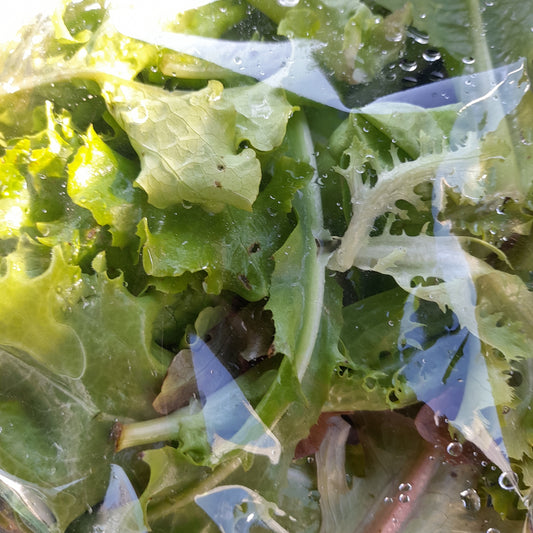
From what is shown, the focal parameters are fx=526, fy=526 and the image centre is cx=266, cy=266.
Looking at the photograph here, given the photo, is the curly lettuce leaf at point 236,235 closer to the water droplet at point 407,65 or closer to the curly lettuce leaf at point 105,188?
the curly lettuce leaf at point 105,188

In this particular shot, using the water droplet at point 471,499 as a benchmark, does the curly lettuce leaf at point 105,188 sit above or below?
above

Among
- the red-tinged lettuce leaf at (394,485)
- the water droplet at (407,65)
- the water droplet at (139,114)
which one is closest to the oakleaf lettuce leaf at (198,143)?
the water droplet at (139,114)

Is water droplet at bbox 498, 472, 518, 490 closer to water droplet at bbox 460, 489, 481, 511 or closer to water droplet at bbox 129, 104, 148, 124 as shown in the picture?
water droplet at bbox 460, 489, 481, 511

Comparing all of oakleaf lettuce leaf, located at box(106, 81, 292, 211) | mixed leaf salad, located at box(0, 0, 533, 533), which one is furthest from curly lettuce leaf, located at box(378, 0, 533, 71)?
oakleaf lettuce leaf, located at box(106, 81, 292, 211)

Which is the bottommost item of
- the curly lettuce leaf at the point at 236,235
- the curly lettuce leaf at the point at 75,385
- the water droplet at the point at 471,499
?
the water droplet at the point at 471,499

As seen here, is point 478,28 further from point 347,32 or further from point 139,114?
point 139,114

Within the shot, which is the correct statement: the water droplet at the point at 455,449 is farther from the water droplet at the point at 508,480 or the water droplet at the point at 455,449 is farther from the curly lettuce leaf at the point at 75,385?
the curly lettuce leaf at the point at 75,385
